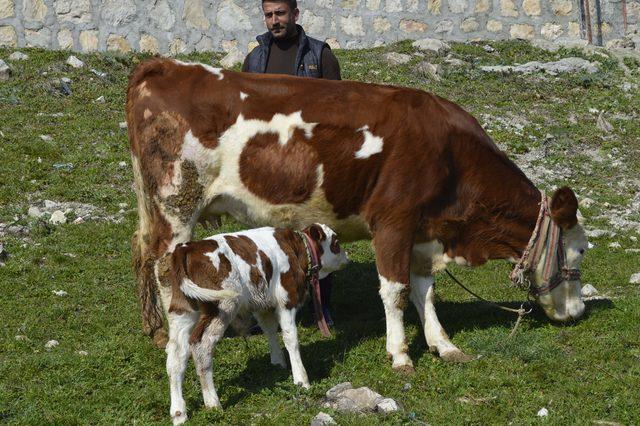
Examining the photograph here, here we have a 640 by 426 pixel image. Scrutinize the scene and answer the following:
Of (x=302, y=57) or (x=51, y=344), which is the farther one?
(x=302, y=57)

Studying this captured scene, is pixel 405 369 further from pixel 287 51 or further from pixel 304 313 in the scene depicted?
pixel 287 51

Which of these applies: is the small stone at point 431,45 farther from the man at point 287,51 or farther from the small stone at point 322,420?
the small stone at point 322,420

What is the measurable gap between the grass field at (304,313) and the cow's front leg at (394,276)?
0.25 meters

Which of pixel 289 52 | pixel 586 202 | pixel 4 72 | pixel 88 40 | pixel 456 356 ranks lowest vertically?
pixel 586 202

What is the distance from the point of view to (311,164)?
24.9 ft

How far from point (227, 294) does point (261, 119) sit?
5.72 ft

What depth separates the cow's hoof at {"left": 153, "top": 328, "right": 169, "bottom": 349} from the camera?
7823mm

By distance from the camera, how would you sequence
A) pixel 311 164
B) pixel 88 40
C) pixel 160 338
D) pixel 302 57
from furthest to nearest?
pixel 88 40 → pixel 302 57 → pixel 160 338 → pixel 311 164

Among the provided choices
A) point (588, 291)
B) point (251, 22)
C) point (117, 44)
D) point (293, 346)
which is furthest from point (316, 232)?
point (117, 44)

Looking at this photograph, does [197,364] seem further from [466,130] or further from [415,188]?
[466,130]

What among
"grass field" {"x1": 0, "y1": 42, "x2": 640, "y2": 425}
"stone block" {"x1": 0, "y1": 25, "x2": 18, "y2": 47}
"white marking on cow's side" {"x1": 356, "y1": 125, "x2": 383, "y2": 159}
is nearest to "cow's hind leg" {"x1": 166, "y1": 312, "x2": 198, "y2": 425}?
"grass field" {"x1": 0, "y1": 42, "x2": 640, "y2": 425}

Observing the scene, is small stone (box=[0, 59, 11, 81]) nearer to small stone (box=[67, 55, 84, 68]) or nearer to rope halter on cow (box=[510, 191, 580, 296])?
small stone (box=[67, 55, 84, 68])

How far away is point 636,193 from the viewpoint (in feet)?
43.5

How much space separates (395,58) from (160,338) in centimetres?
1055
